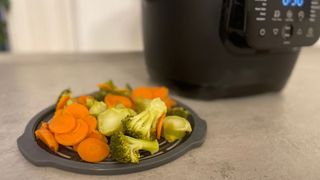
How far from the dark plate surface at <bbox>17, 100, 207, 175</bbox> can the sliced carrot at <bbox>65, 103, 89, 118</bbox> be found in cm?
4

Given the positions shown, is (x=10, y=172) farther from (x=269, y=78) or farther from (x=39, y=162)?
(x=269, y=78)

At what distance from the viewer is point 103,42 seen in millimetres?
955

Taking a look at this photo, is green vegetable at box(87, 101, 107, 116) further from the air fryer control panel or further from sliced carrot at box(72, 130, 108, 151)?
the air fryer control panel

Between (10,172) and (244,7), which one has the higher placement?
(244,7)

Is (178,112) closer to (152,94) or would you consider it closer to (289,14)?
(152,94)

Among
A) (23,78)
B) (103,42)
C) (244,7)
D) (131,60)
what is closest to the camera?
(244,7)

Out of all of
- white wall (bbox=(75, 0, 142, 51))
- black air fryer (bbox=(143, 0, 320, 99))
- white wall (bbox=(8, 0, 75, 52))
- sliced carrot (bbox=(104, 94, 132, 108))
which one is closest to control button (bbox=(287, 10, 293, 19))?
black air fryer (bbox=(143, 0, 320, 99))

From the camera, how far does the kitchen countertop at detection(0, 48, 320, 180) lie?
1.07 feet

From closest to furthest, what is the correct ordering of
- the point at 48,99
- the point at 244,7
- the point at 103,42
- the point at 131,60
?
1. the point at 244,7
2. the point at 48,99
3. the point at 131,60
4. the point at 103,42

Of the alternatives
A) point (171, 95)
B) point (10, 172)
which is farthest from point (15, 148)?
point (171, 95)

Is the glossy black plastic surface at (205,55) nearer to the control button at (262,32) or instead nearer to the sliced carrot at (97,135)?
the control button at (262,32)

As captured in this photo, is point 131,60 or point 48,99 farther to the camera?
point 131,60

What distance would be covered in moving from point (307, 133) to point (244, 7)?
0.62 ft

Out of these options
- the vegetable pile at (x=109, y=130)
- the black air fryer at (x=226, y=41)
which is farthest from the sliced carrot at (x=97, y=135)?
the black air fryer at (x=226, y=41)
